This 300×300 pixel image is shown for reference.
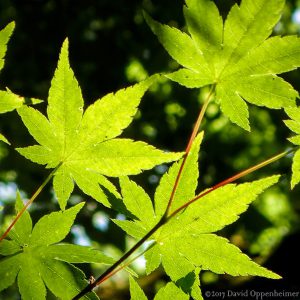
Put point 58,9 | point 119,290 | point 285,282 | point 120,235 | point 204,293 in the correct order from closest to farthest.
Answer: point 285,282, point 204,293, point 120,235, point 119,290, point 58,9

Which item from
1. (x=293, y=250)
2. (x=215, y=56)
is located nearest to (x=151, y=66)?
(x=293, y=250)

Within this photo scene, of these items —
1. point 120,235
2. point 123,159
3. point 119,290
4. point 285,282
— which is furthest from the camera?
point 119,290

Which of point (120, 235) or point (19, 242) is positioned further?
point (120, 235)

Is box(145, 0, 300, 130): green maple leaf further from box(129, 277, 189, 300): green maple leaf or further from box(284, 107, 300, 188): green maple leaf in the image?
box(129, 277, 189, 300): green maple leaf

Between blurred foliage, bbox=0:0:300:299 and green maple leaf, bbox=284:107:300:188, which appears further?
blurred foliage, bbox=0:0:300:299

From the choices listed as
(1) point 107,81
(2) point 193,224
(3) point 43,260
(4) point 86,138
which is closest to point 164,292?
(2) point 193,224

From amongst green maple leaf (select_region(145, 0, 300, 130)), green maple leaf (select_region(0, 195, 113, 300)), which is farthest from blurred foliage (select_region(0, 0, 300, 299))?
green maple leaf (select_region(145, 0, 300, 130))

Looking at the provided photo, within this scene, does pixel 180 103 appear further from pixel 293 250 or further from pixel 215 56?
pixel 215 56
